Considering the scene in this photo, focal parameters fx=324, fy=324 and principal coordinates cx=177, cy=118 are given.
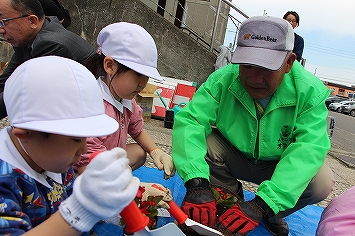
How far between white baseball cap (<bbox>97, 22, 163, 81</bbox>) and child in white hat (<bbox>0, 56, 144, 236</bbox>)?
594 millimetres

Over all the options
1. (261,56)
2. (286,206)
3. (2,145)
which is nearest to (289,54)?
(261,56)

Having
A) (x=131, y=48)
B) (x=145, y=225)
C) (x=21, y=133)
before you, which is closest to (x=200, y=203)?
(x=145, y=225)

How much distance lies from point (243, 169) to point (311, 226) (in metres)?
0.63

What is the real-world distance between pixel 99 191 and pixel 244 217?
945 mm

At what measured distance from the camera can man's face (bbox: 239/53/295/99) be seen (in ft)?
5.49

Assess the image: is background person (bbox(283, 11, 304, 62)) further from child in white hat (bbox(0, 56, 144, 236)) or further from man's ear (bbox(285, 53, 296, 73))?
child in white hat (bbox(0, 56, 144, 236))

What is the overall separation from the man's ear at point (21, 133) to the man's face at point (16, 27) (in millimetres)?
1348

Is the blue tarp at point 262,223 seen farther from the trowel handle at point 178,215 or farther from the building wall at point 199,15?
the building wall at point 199,15

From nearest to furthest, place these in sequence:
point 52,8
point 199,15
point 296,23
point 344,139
Result: point 52,8 < point 296,23 < point 344,139 < point 199,15

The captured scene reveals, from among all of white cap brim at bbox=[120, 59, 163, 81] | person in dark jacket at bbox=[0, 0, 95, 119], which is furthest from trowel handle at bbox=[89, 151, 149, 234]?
person in dark jacket at bbox=[0, 0, 95, 119]

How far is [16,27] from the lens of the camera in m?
2.00

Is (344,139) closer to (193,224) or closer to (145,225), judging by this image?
(193,224)

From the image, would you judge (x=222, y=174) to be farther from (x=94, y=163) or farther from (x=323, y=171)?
(x=94, y=163)

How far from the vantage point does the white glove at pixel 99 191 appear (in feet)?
2.55
